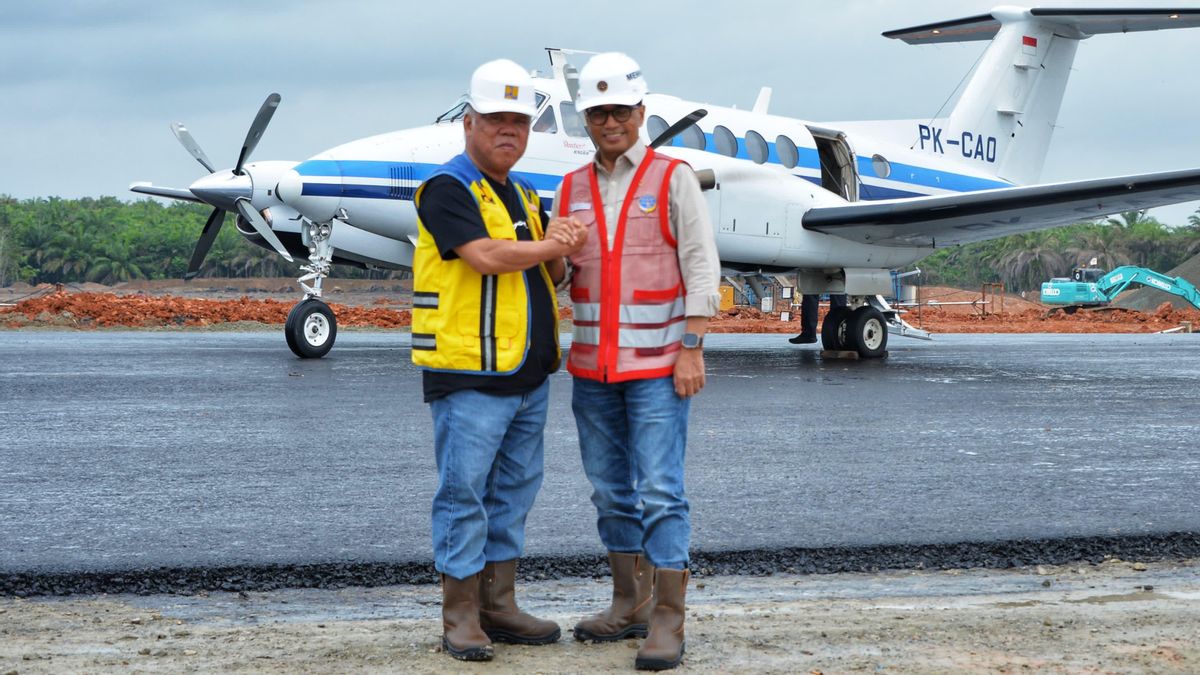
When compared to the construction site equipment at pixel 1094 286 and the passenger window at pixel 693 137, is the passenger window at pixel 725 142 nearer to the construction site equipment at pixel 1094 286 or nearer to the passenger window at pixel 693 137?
the passenger window at pixel 693 137

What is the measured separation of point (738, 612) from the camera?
443 cm

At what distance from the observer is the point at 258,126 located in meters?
17.3

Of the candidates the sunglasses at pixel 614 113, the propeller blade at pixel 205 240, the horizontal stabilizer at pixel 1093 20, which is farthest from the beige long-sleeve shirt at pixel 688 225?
the horizontal stabilizer at pixel 1093 20

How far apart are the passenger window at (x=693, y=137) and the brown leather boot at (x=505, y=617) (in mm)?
13230

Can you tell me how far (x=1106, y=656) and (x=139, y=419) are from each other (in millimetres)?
8437

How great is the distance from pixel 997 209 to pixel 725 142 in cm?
396

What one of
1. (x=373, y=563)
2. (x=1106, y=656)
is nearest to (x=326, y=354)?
(x=373, y=563)

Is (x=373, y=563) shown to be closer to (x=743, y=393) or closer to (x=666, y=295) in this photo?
(x=666, y=295)

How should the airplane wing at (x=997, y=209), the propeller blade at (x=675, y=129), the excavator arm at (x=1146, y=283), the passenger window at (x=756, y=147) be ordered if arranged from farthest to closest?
the excavator arm at (x=1146, y=283) → the passenger window at (x=756, y=147) → the airplane wing at (x=997, y=209) → the propeller blade at (x=675, y=129)

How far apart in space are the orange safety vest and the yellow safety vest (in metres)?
0.27

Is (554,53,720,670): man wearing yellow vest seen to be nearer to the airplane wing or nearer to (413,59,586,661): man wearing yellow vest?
(413,59,586,661): man wearing yellow vest

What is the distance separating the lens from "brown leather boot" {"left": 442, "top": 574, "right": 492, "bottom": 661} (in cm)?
389

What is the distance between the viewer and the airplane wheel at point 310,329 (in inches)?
653

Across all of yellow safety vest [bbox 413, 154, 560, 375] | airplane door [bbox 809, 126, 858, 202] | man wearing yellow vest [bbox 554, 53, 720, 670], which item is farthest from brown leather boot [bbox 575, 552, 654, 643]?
airplane door [bbox 809, 126, 858, 202]
